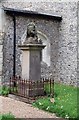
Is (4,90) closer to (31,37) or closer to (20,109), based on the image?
(31,37)

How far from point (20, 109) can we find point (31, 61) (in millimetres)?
2296

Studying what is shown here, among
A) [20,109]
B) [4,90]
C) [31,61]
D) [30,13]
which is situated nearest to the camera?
[20,109]

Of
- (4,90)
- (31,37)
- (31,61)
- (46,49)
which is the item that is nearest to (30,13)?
(46,49)

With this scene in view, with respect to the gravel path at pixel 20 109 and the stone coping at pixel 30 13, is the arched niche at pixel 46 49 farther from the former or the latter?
the gravel path at pixel 20 109

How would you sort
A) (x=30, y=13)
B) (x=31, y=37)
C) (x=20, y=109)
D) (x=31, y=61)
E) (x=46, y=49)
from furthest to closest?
(x=46, y=49) → (x=30, y=13) → (x=31, y=37) → (x=31, y=61) → (x=20, y=109)

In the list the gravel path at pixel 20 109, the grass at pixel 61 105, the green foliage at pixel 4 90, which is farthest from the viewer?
the green foliage at pixel 4 90

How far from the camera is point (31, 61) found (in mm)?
11430

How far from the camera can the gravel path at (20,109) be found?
8.78 m

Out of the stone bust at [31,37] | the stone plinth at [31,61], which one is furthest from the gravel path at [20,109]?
the stone bust at [31,37]

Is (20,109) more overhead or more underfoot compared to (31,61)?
more underfoot

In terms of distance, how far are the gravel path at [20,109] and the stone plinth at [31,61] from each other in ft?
3.55

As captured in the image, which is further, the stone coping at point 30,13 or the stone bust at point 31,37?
the stone coping at point 30,13

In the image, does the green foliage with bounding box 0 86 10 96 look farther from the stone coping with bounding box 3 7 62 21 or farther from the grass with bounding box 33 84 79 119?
the stone coping with bounding box 3 7 62 21

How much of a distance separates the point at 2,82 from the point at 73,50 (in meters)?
3.89
